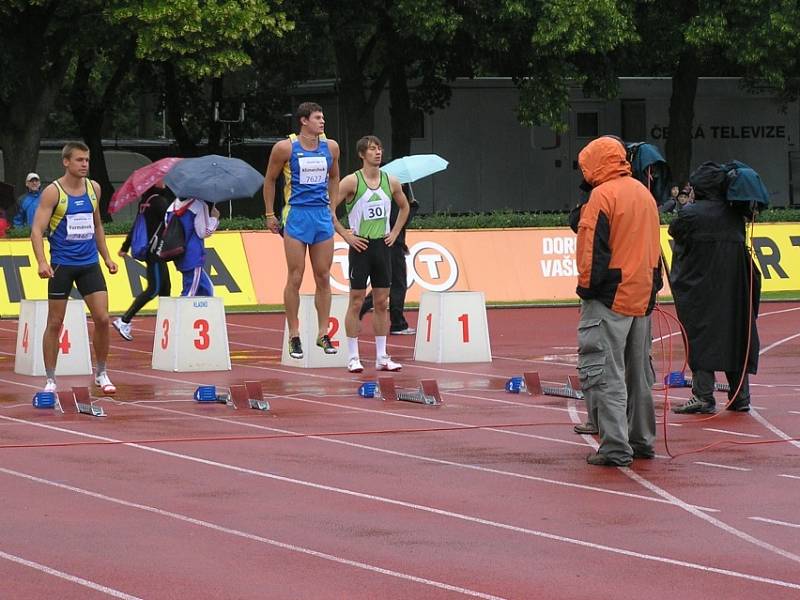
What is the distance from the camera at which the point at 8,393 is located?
13.4 metres

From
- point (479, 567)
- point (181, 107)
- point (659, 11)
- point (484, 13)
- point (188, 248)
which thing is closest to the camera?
point (479, 567)

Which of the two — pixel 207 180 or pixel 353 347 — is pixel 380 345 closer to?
pixel 353 347

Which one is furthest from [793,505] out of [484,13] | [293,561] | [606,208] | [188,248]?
[484,13]

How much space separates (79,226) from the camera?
41.7 ft

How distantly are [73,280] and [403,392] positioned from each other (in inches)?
112

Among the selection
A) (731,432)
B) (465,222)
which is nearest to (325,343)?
(731,432)

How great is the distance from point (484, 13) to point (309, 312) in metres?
20.6

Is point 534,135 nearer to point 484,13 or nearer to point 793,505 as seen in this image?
point 484,13

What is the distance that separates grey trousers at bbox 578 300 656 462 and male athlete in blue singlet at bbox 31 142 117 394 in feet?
15.1

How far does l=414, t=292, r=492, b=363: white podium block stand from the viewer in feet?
53.2

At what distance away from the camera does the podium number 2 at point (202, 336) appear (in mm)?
15359

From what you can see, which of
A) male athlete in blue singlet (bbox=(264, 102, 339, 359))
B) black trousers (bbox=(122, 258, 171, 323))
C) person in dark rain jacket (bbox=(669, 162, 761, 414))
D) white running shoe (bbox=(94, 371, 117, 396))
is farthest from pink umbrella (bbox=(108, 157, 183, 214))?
person in dark rain jacket (bbox=(669, 162, 761, 414))

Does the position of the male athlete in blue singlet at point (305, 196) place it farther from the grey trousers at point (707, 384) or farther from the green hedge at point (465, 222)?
the green hedge at point (465, 222)

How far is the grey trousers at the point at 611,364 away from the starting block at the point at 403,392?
3.03 meters
